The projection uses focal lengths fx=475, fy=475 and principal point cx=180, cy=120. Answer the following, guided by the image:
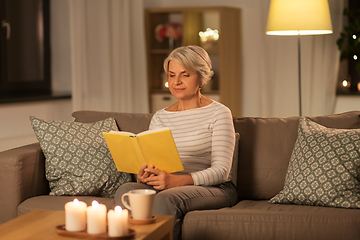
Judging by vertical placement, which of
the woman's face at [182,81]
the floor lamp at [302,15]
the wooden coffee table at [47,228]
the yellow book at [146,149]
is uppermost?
the floor lamp at [302,15]

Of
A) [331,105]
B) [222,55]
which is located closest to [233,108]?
[222,55]

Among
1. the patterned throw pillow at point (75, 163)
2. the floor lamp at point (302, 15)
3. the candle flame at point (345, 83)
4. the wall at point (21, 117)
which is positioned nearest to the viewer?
the patterned throw pillow at point (75, 163)

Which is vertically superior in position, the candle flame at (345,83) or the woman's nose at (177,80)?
the woman's nose at (177,80)

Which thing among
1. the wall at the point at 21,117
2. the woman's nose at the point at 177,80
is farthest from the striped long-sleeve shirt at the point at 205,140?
the wall at the point at 21,117

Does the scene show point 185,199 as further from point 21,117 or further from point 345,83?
point 345,83

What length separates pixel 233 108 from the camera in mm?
4633

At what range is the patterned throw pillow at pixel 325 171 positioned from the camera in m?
1.96

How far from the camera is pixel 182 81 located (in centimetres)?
216

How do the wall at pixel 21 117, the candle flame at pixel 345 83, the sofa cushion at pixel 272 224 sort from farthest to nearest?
the candle flame at pixel 345 83 < the wall at pixel 21 117 < the sofa cushion at pixel 272 224

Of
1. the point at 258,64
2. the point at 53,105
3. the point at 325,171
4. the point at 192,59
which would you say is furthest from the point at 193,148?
the point at 258,64

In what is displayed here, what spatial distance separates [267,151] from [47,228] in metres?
1.20

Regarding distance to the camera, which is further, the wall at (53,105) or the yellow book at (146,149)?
the wall at (53,105)

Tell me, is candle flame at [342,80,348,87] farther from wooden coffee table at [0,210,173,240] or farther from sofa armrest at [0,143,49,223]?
wooden coffee table at [0,210,173,240]

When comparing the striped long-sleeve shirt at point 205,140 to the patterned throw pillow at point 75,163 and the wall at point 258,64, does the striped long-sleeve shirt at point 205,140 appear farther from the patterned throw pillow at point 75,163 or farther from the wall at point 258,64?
the wall at point 258,64
